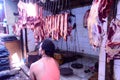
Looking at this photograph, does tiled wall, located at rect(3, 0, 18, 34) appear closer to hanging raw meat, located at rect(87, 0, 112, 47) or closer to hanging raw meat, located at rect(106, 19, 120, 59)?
hanging raw meat, located at rect(87, 0, 112, 47)

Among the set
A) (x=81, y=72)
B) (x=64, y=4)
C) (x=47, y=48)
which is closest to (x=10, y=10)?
(x=64, y=4)

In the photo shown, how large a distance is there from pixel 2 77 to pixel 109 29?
4.28 metres

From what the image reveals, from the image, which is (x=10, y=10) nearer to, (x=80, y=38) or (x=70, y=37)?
(x=70, y=37)

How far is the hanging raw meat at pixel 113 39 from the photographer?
218 centimetres

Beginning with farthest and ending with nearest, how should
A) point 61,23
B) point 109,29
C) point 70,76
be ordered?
point 70,76 → point 61,23 → point 109,29

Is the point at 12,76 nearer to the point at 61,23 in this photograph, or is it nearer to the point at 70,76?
the point at 70,76

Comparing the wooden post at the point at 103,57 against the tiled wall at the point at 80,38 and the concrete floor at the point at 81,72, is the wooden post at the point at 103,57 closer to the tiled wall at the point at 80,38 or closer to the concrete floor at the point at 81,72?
the concrete floor at the point at 81,72

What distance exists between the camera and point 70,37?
17.7ft

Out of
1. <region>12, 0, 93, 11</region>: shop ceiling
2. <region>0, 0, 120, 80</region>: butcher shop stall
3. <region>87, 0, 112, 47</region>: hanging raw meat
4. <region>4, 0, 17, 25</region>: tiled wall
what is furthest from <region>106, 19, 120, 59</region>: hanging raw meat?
<region>4, 0, 17, 25</region>: tiled wall

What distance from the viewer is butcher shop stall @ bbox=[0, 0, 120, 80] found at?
90.6 inches

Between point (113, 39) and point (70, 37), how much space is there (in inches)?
126

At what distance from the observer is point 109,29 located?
7.47 ft

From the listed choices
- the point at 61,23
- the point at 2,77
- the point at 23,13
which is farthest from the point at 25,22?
the point at 2,77

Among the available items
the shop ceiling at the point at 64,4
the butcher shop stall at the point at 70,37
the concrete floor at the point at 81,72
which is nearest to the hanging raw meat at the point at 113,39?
the butcher shop stall at the point at 70,37
